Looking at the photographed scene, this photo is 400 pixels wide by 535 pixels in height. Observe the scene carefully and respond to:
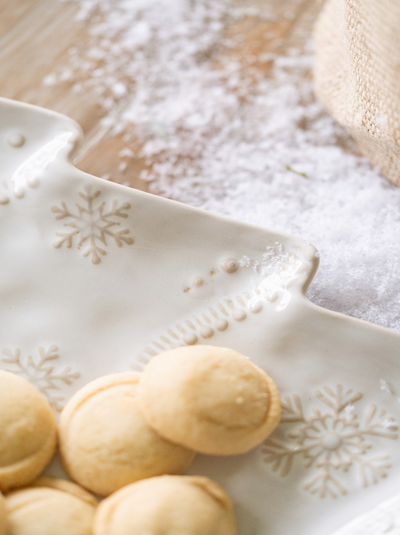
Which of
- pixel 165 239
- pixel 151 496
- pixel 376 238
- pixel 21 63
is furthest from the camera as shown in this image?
pixel 21 63

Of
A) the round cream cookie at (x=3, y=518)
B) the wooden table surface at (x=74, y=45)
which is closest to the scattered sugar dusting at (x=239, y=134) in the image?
the wooden table surface at (x=74, y=45)

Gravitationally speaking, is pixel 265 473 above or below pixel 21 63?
below

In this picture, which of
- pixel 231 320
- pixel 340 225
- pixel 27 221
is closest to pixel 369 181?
A: pixel 340 225

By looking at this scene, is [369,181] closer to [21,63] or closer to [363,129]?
[363,129]

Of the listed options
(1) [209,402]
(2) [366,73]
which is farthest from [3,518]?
(2) [366,73]

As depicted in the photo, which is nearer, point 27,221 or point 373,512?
point 373,512

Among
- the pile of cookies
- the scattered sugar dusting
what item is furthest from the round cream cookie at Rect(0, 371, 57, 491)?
the scattered sugar dusting

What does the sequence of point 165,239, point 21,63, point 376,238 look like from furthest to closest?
point 21,63, point 376,238, point 165,239
